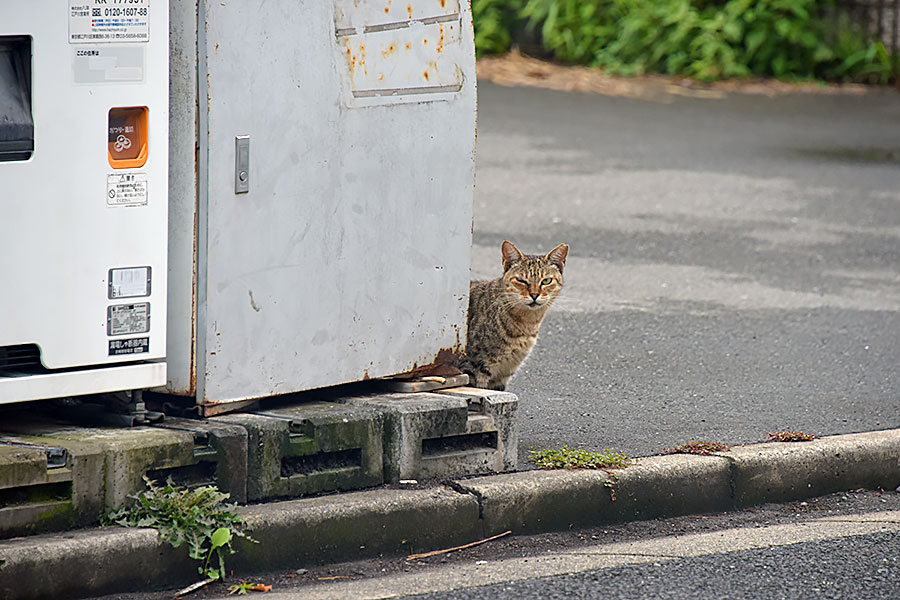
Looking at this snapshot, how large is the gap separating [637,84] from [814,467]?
11237 millimetres

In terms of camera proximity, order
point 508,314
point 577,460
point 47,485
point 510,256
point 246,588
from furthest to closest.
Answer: point 510,256
point 508,314
point 577,460
point 246,588
point 47,485

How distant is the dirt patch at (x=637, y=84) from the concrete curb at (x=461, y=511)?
1015cm

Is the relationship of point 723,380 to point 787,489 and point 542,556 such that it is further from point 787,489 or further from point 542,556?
point 542,556

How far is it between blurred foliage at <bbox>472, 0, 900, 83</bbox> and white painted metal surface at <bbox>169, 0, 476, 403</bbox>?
11924mm

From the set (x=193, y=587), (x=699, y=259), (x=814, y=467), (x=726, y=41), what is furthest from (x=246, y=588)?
(x=726, y=41)

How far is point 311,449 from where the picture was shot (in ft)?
13.8

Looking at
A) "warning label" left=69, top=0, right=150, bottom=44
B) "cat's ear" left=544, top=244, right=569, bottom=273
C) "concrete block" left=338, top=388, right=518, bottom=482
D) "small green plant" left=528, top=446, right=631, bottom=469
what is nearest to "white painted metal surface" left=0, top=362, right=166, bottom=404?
"concrete block" left=338, top=388, right=518, bottom=482

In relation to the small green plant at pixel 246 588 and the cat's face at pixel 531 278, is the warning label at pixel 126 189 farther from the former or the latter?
the cat's face at pixel 531 278

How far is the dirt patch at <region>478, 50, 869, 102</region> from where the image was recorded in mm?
15266

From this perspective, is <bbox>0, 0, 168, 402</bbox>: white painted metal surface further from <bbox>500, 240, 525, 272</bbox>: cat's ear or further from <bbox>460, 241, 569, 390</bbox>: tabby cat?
<bbox>500, 240, 525, 272</bbox>: cat's ear

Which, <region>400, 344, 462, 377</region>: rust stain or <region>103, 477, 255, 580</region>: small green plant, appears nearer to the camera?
<region>103, 477, 255, 580</region>: small green plant

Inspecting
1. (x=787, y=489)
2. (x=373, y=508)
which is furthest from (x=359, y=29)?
(x=787, y=489)

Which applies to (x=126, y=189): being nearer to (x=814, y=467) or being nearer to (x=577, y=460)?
(x=577, y=460)

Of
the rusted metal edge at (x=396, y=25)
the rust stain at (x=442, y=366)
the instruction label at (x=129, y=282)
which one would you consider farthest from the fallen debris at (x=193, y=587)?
the rusted metal edge at (x=396, y=25)
